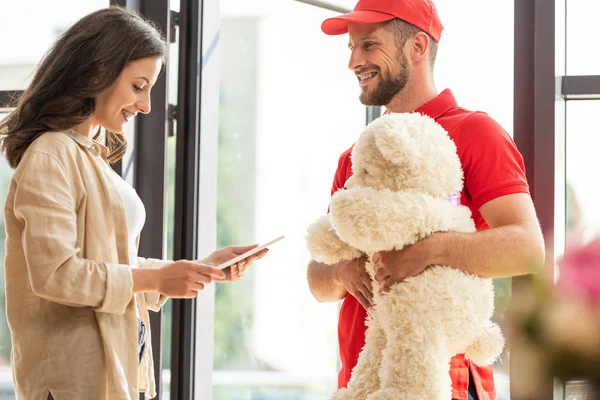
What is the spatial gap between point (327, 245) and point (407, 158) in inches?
9.7

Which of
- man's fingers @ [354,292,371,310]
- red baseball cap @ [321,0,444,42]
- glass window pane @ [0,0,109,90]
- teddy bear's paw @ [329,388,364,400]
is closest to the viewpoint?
teddy bear's paw @ [329,388,364,400]

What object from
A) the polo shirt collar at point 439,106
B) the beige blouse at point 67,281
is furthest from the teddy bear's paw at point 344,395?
the polo shirt collar at point 439,106

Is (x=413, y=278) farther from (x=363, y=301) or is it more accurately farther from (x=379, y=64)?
(x=379, y=64)

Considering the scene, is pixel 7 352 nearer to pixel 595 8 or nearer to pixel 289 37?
pixel 289 37

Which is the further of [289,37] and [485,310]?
[289,37]

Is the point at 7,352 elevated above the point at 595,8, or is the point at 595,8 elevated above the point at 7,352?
the point at 595,8

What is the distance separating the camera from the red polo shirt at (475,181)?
4.95 feet

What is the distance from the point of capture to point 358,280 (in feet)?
4.89

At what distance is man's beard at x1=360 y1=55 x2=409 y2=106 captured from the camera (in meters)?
1.82

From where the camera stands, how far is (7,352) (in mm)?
2605

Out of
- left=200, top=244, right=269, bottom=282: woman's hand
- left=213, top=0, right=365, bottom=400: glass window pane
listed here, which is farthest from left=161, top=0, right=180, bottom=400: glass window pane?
left=200, top=244, right=269, bottom=282: woman's hand

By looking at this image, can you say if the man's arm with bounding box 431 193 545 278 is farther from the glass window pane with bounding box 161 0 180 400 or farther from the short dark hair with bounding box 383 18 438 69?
the glass window pane with bounding box 161 0 180 400

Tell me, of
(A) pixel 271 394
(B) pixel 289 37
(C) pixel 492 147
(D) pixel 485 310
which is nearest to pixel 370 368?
(D) pixel 485 310

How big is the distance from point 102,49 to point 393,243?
0.89 m
